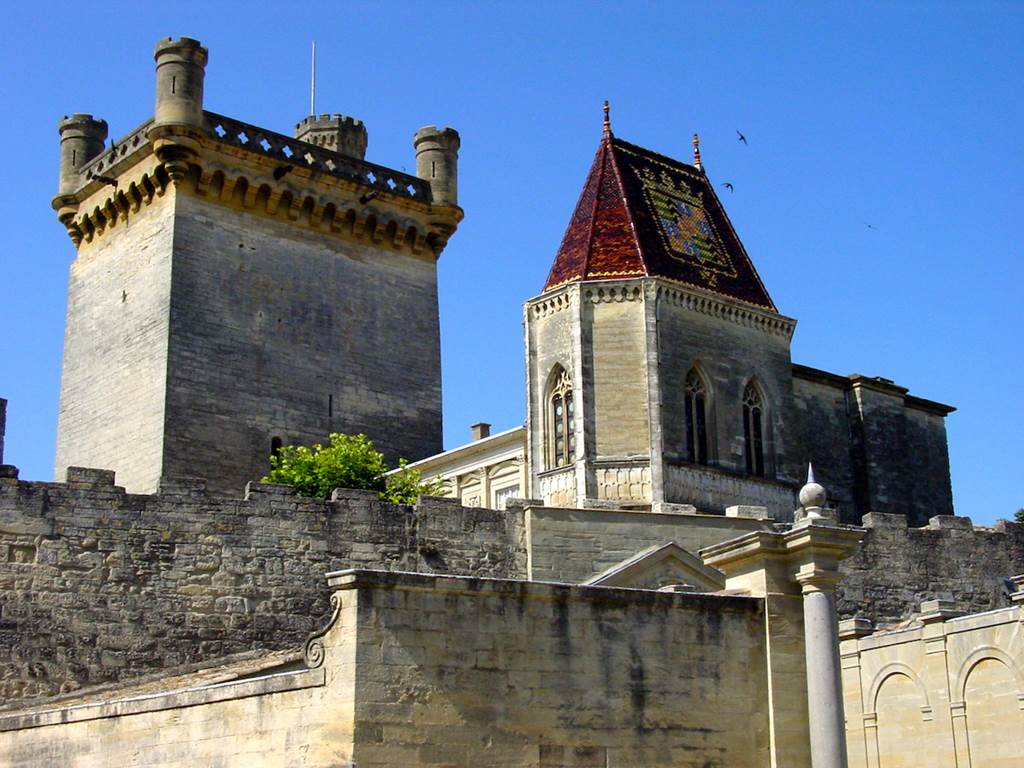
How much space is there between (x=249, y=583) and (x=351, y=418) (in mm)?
11810

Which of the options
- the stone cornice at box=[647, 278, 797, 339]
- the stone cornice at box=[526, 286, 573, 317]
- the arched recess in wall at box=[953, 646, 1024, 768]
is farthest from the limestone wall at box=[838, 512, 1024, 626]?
the stone cornice at box=[526, 286, 573, 317]

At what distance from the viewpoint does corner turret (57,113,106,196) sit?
1399 inches

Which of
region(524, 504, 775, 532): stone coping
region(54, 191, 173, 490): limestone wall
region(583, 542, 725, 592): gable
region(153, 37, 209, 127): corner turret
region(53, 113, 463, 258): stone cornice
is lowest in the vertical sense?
region(583, 542, 725, 592): gable

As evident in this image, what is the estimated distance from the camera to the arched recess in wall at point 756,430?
3091 centimetres

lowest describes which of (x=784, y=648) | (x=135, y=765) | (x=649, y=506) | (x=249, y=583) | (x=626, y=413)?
(x=135, y=765)

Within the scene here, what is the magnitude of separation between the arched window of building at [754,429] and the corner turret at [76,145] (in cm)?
1595

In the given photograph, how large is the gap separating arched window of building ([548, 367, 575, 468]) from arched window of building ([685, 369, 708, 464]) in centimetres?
226

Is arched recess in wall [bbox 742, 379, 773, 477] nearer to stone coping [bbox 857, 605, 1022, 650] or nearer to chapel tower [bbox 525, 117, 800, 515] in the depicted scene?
chapel tower [bbox 525, 117, 800, 515]

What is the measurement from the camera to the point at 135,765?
48.3 feet

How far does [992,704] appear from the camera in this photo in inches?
822

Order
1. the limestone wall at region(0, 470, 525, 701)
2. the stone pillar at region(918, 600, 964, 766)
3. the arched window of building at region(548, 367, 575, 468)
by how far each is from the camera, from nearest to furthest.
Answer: the limestone wall at region(0, 470, 525, 701), the stone pillar at region(918, 600, 964, 766), the arched window of building at region(548, 367, 575, 468)

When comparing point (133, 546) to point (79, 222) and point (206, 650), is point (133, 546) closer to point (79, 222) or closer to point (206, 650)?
point (206, 650)

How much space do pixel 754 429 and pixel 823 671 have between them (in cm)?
1763

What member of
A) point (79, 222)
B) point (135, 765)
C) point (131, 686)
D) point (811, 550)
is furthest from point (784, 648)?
point (79, 222)
